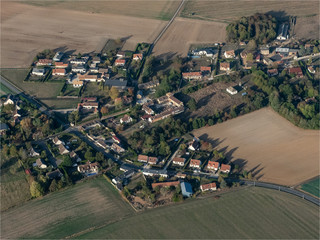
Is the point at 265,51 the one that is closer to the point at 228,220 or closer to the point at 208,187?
the point at 208,187

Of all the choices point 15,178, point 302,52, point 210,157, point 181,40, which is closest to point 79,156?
point 15,178

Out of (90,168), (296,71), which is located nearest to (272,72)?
(296,71)

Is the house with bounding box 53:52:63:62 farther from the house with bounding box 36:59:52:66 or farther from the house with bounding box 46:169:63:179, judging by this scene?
the house with bounding box 46:169:63:179

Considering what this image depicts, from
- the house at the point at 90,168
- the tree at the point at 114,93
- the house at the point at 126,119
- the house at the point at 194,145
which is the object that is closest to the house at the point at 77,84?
the tree at the point at 114,93

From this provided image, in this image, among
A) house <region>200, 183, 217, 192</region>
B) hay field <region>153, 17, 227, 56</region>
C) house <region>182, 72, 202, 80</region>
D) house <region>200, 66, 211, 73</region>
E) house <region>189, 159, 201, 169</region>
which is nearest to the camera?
house <region>200, 183, 217, 192</region>

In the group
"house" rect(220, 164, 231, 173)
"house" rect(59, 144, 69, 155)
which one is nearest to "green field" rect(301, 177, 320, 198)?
"house" rect(220, 164, 231, 173)

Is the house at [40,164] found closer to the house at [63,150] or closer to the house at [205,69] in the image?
the house at [63,150]

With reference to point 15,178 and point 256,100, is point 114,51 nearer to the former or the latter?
point 256,100
